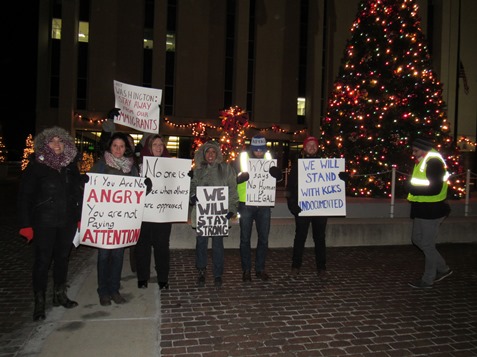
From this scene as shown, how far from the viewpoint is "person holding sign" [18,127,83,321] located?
4410mm

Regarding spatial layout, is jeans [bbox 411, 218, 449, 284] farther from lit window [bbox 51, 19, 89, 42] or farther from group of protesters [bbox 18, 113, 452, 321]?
lit window [bbox 51, 19, 89, 42]

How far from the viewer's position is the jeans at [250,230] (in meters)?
6.11

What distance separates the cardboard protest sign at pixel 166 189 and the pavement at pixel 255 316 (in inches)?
41.7

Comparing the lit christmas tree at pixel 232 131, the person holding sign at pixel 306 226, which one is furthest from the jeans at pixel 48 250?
the lit christmas tree at pixel 232 131

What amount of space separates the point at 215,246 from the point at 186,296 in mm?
820

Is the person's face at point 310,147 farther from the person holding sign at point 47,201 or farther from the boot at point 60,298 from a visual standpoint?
the boot at point 60,298

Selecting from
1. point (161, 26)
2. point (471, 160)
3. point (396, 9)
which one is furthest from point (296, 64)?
point (396, 9)

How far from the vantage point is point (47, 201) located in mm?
4477

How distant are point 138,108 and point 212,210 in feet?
7.89

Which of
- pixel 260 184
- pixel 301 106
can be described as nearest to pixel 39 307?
pixel 260 184

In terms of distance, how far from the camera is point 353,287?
5965mm

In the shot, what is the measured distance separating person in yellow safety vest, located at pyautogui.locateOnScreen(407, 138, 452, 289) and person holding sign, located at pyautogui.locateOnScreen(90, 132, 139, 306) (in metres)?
4.14

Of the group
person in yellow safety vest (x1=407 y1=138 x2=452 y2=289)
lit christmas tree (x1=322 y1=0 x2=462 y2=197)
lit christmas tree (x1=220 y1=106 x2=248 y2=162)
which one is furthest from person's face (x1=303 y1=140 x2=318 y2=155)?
lit christmas tree (x1=220 y1=106 x2=248 y2=162)

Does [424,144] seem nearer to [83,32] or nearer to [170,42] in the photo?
[170,42]
